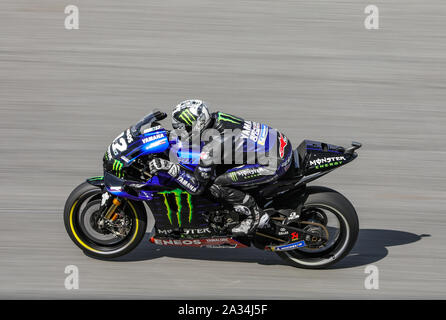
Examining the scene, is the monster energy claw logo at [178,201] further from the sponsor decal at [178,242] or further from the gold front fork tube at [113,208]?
the gold front fork tube at [113,208]

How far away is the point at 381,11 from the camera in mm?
12547

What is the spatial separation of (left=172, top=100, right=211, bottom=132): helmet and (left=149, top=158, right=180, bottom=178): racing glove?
43 centimetres

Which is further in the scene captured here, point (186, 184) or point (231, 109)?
point (231, 109)

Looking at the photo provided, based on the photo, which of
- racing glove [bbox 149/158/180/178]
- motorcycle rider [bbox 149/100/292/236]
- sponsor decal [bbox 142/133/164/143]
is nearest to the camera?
racing glove [bbox 149/158/180/178]

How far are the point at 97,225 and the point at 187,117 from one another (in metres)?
1.50

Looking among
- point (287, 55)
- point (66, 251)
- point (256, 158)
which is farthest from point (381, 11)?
point (66, 251)

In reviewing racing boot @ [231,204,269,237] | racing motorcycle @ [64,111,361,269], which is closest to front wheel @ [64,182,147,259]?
racing motorcycle @ [64,111,361,269]

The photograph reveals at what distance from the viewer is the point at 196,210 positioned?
6.88 meters

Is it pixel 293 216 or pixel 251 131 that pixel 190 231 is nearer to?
pixel 293 216

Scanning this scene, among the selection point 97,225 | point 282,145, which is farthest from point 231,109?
point 97,225

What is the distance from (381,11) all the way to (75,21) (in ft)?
18.0

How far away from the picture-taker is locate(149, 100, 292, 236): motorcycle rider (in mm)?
6547

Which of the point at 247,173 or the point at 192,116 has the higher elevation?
the point at 192,116

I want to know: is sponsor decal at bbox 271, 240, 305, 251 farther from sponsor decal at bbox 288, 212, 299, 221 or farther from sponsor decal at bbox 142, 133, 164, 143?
sponsor decal at bbox 142, 133, 164, 143
